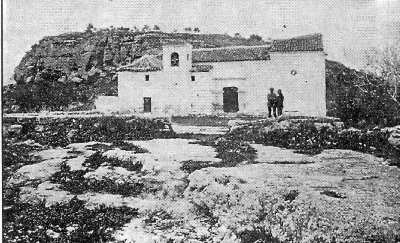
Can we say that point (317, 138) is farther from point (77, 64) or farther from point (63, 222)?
point (77, 64)

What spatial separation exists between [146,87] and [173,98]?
0.29 metres

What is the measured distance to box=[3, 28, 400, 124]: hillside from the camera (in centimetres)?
386

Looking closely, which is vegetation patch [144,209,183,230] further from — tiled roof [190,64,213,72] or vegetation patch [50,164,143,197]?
tiled roof [190,64,213,72]

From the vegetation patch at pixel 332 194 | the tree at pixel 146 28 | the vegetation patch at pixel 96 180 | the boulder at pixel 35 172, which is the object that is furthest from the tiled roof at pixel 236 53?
the vegetation patch at pixel 332 194

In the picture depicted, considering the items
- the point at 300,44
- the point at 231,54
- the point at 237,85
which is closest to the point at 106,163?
A: the point at 237,85

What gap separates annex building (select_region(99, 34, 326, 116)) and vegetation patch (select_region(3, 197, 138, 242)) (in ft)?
3.46

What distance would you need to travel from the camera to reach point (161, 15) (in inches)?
154

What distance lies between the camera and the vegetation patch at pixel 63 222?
342cm

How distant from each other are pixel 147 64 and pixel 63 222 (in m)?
1.65

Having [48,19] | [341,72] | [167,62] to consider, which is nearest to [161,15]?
[167,62]

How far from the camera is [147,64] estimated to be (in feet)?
13.4

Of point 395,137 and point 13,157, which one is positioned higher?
point 395,137

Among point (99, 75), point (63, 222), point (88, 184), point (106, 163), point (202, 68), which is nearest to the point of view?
point (63, 222)

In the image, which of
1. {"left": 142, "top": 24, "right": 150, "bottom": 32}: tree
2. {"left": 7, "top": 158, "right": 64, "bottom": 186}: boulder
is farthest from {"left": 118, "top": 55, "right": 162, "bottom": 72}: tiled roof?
{"left": 7, "top": 158, "right": 64, "bottom": 186}: boulder
